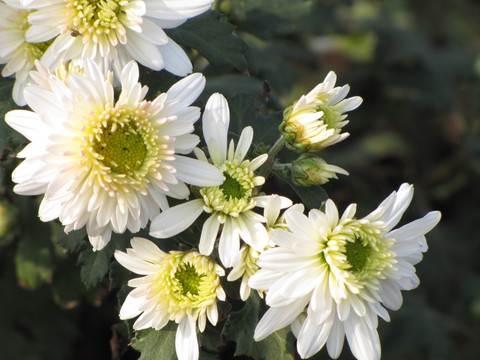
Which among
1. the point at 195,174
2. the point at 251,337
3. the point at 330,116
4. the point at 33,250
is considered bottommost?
the point at 33,250

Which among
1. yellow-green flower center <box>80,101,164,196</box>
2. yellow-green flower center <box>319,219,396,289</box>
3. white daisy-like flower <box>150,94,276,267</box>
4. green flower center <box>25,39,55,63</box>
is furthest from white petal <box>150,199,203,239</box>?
green flower center <box>25,39,55,63</box>

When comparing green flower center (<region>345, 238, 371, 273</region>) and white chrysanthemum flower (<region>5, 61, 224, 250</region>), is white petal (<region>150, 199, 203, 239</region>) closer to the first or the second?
white chrysanthemum flower (<region>5, 61, 224, 250</region>)

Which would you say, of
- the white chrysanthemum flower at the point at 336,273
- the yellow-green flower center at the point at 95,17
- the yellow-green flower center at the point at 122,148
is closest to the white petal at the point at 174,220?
the yellow-green flower center at the point at 122,148

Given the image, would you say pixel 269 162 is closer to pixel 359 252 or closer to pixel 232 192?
pixel 232 192

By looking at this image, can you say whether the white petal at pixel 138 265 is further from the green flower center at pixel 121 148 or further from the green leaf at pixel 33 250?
the green leaf at pixel 33 250

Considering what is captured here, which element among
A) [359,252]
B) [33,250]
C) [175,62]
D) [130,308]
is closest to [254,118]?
[175,62]
